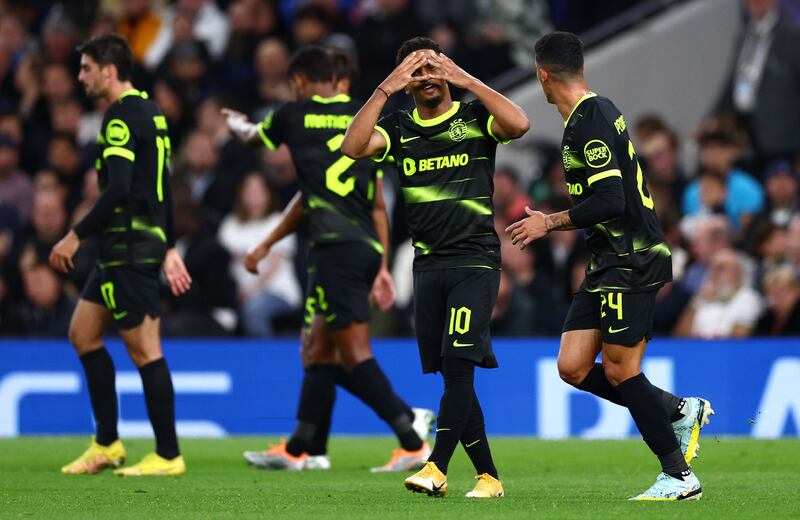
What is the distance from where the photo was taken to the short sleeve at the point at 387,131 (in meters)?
7.64

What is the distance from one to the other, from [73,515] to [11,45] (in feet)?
41.5

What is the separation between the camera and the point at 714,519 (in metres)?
6.62

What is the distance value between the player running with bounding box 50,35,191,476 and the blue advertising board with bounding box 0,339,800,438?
3478 millimetres

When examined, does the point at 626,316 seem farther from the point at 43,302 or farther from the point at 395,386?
the point at 43,302

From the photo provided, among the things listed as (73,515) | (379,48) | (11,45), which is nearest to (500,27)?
(379,48)

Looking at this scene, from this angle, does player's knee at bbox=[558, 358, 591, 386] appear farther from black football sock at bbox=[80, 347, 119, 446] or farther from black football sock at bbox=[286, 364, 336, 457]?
black football sock at bbox=[80, 347, 119, 446]

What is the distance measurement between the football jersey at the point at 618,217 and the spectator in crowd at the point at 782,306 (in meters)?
5.16

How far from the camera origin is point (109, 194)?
8.81 metres

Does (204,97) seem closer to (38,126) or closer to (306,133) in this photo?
(38,126)

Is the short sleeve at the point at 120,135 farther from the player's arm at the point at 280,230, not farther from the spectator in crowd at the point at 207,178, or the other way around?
the spectator in crowd at the point at 207,178

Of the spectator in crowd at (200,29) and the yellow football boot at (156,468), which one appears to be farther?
the spectator in crowd at (200,29)

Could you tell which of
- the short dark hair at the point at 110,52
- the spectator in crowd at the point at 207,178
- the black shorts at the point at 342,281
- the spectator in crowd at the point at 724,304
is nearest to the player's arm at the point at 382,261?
Answer: the black shorts at the point at 342,281

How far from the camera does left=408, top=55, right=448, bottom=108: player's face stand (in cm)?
743

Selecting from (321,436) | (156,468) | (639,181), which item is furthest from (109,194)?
(639,181)
